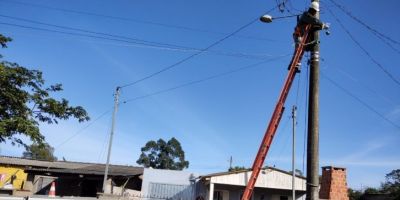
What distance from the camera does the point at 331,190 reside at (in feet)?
50.4

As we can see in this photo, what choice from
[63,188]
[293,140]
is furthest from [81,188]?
[293,140]

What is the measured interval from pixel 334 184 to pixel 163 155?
73.9 m

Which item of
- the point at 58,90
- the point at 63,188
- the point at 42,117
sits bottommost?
the point at 63,188

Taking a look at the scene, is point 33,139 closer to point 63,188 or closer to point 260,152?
point 260,152

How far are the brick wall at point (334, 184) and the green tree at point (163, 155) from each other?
72.5 meters

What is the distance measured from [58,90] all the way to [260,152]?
9.88 m

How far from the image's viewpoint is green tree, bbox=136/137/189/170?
8738 cm

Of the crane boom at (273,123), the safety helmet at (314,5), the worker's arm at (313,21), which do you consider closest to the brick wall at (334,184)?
the crane boom at (273,123)

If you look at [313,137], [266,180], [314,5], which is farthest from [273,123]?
[266,180]

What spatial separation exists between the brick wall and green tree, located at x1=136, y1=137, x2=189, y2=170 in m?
72.5

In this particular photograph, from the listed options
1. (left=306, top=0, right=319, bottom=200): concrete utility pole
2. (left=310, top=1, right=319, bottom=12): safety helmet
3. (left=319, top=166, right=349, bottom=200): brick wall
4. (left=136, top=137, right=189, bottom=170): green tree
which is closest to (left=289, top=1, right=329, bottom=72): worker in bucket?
(left=310, top=1, right=319, bottom=12): safety helmet

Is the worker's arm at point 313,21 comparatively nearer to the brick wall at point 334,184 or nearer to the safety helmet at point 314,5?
the safety helmet at point 314,5

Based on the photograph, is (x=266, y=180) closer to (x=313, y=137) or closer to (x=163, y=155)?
(x=313, y=137)

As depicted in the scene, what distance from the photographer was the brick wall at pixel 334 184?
15.4 metres
